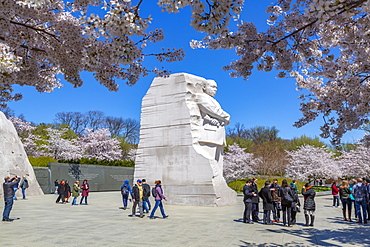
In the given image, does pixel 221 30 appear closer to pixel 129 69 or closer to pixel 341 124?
pixel 129 69

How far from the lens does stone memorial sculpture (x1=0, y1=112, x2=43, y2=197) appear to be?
64.7ft

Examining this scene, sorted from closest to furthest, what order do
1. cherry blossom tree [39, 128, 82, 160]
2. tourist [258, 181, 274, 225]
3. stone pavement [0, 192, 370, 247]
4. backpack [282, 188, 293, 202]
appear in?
stone pavement [0, 192, 370, 247], backpack [282, 188, 293, 202], tourist [258, 181, 274, 225], cherry blossom tree [39, 128, 82, 160]

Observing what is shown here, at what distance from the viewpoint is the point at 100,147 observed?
43281 millimetres

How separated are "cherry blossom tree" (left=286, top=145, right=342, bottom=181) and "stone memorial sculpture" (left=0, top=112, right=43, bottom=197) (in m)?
27.2

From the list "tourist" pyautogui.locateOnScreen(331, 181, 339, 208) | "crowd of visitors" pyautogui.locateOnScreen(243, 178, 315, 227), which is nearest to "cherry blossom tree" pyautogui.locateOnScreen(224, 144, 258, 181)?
"tourist" pyautogui.locateOnScreen(331, 181, 339, 208)

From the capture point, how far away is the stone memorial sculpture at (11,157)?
64.7ft

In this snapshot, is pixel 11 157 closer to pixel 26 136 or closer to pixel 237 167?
pixel 26 136

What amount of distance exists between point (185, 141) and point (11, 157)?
11.6 meters

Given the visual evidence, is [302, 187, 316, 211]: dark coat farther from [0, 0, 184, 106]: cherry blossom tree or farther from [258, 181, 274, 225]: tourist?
[0, 0, 184, 106]: cherry blossom tree

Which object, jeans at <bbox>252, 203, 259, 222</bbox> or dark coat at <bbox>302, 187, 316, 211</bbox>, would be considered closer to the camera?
dark coat at <bbox>302, 187, 316, 211</bbox>

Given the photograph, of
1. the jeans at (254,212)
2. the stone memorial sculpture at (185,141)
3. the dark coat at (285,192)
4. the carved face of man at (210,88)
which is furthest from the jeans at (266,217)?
the carved face of man at (210,88)

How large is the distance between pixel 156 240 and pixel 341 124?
19.9 ft

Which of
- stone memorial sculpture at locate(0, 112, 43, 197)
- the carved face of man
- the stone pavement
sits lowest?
the stone pavement

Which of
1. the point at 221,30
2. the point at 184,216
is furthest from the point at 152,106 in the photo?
the point at 221,30
